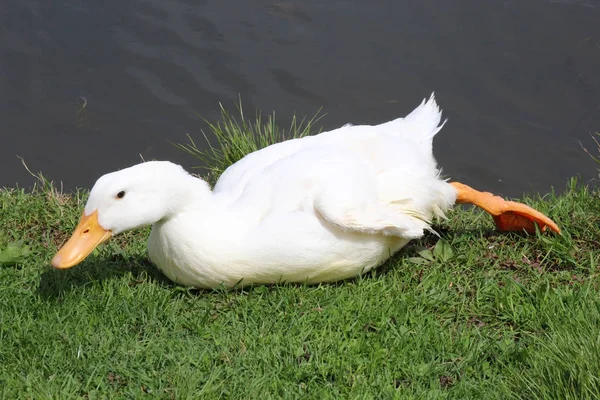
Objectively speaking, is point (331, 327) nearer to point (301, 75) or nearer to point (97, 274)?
point (97, 274)

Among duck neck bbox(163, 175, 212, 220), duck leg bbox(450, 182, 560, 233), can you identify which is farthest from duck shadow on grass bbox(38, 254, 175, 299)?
duck leg bbox(450, 182, 560, 233)

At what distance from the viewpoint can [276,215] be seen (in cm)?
422

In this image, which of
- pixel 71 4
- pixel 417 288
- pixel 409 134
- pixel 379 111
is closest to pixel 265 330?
pixel 417 288

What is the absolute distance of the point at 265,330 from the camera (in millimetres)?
4012

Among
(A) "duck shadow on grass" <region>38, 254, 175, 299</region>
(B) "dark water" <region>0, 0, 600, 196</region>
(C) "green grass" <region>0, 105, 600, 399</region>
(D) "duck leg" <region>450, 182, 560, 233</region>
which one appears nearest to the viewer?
(C) "green grass" <region>0, 105, 600, 399</region>

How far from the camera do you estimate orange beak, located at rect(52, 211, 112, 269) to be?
3910 mm

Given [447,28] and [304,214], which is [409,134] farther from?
[447,28]

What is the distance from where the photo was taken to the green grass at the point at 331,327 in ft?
11.7

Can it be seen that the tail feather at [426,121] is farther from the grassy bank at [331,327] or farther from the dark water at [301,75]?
the dark water at [301,75]

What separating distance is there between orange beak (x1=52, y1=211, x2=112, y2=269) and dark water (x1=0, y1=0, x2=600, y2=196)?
352 centimetres

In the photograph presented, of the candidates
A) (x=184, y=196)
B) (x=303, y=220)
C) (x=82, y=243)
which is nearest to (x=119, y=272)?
(x=82, y=243)

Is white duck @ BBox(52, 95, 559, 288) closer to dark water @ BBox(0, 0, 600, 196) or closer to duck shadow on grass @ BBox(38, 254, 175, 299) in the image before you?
duck shadow on grass @ BBox(38, 254, 175, 299)

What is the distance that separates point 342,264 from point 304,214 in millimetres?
352

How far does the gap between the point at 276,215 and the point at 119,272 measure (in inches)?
38.7
